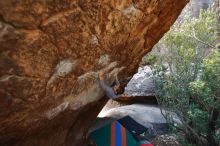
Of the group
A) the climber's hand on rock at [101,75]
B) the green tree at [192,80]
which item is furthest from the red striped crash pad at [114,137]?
the climber's hand on rock at [101,75]

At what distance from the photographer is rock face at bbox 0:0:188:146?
246 cm

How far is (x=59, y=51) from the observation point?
2771mm

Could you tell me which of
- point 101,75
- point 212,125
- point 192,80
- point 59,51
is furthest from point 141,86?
point 59,51

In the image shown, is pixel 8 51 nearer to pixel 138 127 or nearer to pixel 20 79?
pixel 20 79

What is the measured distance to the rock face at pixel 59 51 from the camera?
246 centimetres

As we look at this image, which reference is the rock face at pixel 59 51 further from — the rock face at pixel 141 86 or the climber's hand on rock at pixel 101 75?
the rock face at pixel 141 86

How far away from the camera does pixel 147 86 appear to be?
696 cm

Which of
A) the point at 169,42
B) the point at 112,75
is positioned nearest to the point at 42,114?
the point at 112,75

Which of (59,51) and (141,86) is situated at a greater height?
(59,51)

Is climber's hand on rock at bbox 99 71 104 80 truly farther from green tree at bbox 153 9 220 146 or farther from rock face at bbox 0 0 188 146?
green tree at bbox 153 9 220 146

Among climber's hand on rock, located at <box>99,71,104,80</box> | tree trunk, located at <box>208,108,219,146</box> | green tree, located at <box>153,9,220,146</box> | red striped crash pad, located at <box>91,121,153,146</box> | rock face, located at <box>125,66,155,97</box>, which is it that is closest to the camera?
climber's hand on rock, located at <box>99,71,104,80</box>

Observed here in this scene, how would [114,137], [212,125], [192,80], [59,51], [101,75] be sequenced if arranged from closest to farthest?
[59,51] < [101,75] < [212,125] < [114,137] < [192,80]

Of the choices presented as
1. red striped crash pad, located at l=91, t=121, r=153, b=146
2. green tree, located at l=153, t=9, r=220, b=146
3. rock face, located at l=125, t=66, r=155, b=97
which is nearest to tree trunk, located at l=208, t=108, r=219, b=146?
green tree, located at l=153, t=9, r=220, b=146

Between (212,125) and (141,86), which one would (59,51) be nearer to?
(212,125)
